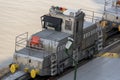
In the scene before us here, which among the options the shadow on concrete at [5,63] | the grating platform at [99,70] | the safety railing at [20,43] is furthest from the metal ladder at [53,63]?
the shadow on concrete at [5,63]

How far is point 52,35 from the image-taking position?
19000mm

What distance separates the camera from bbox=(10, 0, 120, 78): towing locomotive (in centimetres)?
1770

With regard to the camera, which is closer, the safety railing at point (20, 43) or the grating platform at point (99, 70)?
the grating platform at point (99, 70)

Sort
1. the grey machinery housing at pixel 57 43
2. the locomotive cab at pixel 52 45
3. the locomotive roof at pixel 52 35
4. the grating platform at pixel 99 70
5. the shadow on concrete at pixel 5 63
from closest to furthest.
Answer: the locomotive cab at pixel 52 45, the grey machinery housing at pixel 57 43, the locomotive roof at pixel 52 35, the grating platform at pixel 99 70, the shadow on concrete at pixel 5 63

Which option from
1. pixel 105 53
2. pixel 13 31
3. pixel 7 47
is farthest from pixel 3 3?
pixel 105 53

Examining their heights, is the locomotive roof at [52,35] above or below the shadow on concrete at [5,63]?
above

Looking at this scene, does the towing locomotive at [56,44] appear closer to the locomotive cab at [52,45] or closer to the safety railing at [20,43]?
the locomotive cab at [52,45]

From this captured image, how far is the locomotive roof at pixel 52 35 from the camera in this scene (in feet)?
61.2

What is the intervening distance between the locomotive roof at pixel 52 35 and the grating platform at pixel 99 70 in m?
1.81

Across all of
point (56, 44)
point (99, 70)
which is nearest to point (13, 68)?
point (56, 44)

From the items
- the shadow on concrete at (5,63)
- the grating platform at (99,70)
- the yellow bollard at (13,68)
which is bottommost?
the grating platform at (99,70)

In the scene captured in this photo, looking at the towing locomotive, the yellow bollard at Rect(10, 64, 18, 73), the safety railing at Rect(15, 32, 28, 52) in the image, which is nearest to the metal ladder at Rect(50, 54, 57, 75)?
the towing locomotive

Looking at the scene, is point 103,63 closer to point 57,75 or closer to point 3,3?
point 57,75

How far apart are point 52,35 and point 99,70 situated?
114 inches
